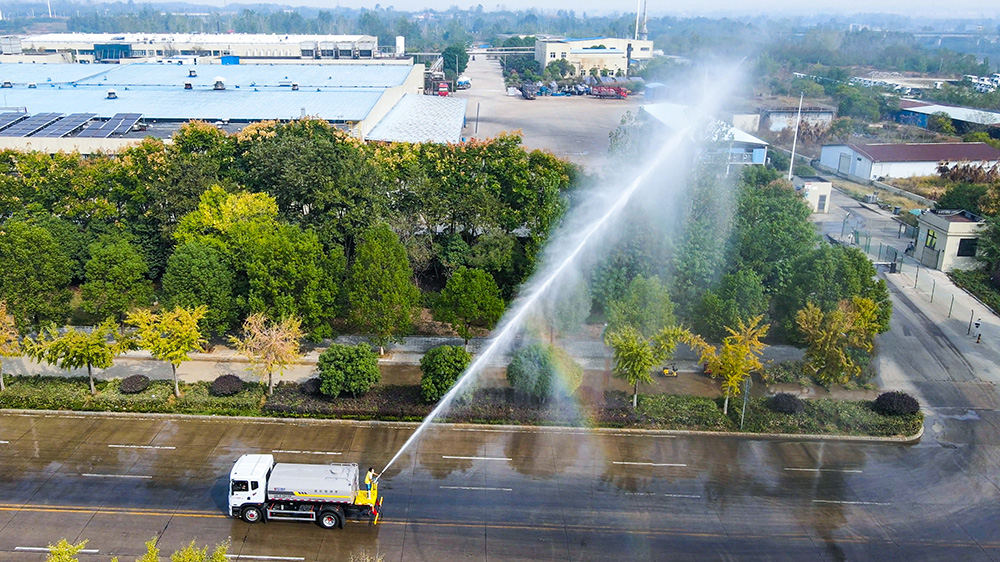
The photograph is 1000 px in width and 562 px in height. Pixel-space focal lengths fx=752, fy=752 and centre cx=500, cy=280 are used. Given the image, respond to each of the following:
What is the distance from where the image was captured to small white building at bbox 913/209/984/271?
1780 inches

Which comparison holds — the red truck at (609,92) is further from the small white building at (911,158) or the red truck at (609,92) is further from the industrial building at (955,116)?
the small white building at (911,158)

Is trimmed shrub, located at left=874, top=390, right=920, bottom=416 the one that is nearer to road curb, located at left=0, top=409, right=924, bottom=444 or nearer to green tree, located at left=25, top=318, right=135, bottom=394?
road curb, located at left=0, top=409, right=924, bottom=444

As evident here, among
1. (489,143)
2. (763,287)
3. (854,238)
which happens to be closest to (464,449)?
(763,287)

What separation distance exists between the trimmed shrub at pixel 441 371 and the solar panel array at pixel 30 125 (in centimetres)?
3982

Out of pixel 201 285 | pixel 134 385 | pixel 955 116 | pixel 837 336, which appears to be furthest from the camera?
pixel 955 116

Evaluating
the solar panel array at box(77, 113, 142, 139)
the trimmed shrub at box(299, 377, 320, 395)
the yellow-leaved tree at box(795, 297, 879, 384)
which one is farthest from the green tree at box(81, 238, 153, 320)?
the yellow-leaved tree at box(795, 297, 879, 384)

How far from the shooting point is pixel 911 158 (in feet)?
226

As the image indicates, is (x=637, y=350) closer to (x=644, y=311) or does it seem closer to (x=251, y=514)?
(x=644, y=311)

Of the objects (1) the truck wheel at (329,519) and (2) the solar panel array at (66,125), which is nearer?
(1) the truck wheel at (329,519)

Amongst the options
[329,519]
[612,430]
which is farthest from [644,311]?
[329,519]

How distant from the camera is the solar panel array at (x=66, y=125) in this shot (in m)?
52.6

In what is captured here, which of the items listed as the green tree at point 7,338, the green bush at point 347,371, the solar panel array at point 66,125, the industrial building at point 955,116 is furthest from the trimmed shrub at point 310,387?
the industrial building at point 955,116

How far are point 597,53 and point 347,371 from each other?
12598 centimetres

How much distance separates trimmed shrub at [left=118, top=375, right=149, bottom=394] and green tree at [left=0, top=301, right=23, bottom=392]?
4024 mm
